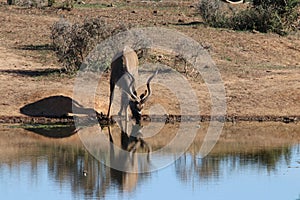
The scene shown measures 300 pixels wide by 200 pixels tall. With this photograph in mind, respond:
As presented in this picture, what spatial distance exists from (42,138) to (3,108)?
2.80 meters

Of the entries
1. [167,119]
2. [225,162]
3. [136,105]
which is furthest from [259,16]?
[225,162]

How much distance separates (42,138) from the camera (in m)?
19.7

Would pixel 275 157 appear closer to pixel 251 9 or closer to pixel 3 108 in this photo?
pixel 3 108

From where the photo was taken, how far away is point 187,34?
2930 cm

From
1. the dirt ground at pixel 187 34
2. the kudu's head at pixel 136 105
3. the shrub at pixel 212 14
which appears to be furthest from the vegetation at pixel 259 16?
the kudu's head at pixel 136 105

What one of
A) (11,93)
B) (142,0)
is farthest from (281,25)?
(11,93)

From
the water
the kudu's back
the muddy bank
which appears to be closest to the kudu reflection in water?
the water

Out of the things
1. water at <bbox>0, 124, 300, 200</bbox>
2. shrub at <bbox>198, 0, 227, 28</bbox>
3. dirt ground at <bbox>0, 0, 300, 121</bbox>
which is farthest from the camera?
shrub at <bbox>198, 0, 227, 28</bbox>

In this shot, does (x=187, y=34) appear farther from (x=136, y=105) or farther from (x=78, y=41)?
(x=136, y=105)

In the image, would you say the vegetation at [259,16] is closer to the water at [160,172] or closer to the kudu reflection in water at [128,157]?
the kudu reflection in water at [128,157]

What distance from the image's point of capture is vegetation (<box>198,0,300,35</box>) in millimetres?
31781

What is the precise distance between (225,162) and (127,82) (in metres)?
5.16

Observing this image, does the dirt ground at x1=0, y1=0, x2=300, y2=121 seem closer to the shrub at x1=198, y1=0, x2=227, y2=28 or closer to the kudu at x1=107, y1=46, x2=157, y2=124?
the shrub at x1=198, y1=0, x2=227, y2=28

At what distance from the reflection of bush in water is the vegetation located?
1364cm
